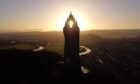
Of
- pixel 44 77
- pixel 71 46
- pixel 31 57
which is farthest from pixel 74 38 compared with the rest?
pixel 31 57

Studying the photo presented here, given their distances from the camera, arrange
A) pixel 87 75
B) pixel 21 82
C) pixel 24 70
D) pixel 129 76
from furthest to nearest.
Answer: pixel 129 76, pixel 24 70, pixel 87 75, pixel 21 82

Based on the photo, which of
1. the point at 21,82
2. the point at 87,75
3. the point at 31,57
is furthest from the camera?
the point at 31,57

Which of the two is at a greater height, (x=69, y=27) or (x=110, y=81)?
(x=69, y=27)

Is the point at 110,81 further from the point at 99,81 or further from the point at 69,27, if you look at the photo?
the point at 69,27

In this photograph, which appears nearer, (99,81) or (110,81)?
(99,81)

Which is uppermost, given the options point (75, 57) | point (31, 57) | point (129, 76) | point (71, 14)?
point (71, 14)

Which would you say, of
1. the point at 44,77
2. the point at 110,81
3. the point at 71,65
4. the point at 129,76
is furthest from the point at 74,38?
the point at 129,76
